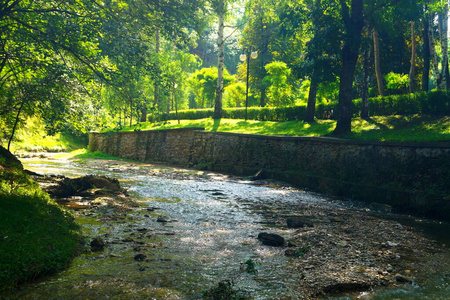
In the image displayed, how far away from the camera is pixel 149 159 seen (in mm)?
28875

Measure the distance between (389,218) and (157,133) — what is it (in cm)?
2154

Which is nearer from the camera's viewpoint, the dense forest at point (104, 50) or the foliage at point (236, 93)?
the dense forest at point (104, 50)

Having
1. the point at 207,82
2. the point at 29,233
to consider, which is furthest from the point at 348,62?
the point at 207,82

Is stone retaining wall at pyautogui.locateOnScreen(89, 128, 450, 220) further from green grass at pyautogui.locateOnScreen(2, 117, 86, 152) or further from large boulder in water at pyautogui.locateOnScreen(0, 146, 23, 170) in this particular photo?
green grass at pyautogui.locateOnScreen(2, 117, 86, 152)

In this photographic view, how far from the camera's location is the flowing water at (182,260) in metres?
4.31

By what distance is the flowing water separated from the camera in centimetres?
431

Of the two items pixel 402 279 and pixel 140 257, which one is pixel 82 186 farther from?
pixel 402 279

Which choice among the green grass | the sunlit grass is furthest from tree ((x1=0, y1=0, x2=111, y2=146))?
the green grass

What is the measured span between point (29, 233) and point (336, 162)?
1263 cm

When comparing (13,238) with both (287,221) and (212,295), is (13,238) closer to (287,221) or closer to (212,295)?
(212,295)

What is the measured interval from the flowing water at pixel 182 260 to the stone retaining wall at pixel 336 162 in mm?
4236

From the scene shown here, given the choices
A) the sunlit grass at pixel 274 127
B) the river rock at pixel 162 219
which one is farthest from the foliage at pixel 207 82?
the river rock at pixel 162 219

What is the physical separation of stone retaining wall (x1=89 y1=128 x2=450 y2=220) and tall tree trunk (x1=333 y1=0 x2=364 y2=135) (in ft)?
7.21

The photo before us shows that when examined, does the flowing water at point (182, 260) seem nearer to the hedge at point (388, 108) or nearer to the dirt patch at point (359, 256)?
the dirt patch at point (359, 256)
